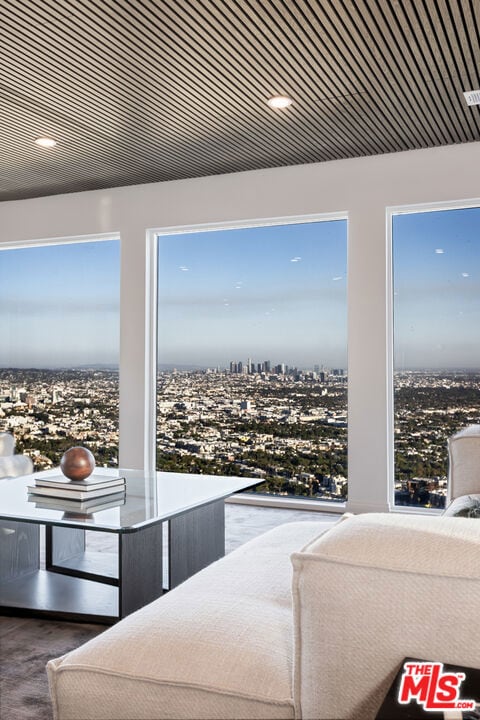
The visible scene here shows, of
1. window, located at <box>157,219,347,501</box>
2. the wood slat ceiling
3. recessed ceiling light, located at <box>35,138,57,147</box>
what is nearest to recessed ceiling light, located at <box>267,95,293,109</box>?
the wood slat ceiling

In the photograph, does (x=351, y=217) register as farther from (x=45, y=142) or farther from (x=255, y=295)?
(x=45, y=142)

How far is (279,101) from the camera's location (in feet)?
13.2

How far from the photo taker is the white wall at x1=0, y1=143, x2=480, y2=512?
16.2 feet

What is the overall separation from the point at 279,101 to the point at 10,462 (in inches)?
109

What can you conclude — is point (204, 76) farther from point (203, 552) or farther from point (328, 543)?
point (328, 543)

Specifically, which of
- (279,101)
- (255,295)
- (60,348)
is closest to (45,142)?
(279,101)

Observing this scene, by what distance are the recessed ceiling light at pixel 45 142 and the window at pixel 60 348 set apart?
1370 mm

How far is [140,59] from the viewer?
11.4ft

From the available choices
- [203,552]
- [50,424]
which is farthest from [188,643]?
[50,424]

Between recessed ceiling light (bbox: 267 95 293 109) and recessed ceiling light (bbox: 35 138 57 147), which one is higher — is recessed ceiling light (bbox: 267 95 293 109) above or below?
below

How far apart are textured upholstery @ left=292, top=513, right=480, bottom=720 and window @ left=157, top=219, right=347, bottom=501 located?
14.1 feet

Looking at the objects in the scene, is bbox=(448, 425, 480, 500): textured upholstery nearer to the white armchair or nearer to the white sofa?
the white sofa

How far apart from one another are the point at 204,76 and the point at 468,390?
285 cm

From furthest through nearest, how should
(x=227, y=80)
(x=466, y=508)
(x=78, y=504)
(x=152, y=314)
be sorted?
(x=152, y=314) → (x=227, y=80) → (x=78, y=504) → (x=466, y=508)
